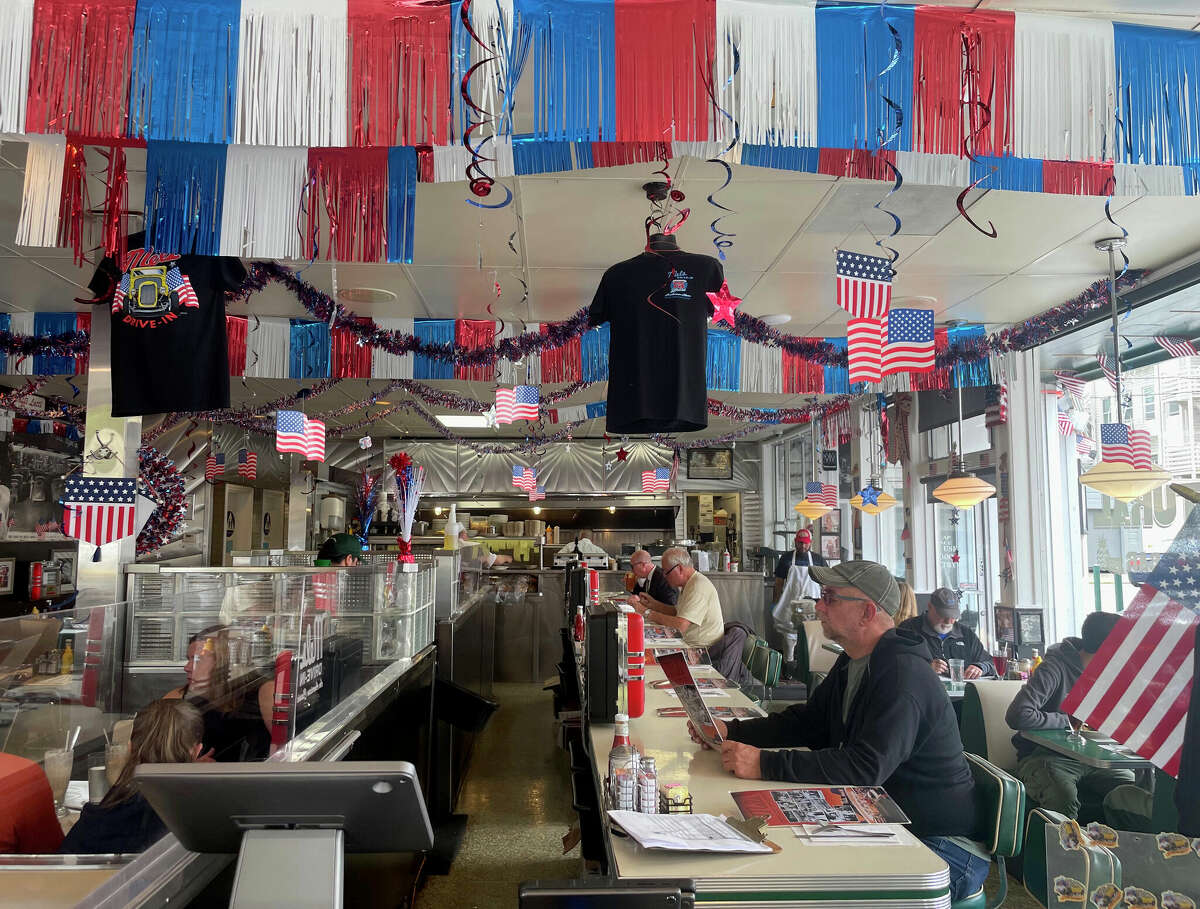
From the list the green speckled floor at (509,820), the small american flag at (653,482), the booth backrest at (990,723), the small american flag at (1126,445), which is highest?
the small american flag at (653,482)

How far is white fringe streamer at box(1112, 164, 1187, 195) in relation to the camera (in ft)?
10.9

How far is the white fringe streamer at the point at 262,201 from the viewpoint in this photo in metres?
3.01

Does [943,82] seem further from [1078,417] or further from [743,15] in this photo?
[1078,417]

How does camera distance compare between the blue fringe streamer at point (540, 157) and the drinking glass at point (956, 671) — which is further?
the drinking glass at point (956, 671)

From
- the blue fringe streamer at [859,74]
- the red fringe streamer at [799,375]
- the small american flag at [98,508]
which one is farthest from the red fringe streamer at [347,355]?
the blue fringe streamer at [859,74]

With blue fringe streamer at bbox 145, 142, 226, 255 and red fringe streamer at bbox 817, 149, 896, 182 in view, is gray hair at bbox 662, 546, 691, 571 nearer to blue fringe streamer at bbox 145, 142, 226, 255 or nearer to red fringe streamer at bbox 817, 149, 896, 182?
red fringe streamer at bbox 817, 149, 896, 182

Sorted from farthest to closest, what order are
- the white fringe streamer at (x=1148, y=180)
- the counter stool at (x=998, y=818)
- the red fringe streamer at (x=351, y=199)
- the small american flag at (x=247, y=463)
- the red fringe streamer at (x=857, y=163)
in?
the small american flag at (x=247, y=463)
the red fringe streamer at (x=857, y=163)
the white fringe streamer at (x=1148, y=180)
the red fringe streamer at (x=351, y=199)
the counter stool at (x=998, y=818)

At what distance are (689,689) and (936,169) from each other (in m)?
2.37

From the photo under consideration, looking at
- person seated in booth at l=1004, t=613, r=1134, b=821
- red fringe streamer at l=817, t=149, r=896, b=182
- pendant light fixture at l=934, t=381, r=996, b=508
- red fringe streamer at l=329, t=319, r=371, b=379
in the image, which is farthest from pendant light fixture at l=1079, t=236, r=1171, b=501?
red fringe streamer at l=329, t=319, r=371, b=379

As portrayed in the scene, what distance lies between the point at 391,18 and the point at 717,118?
1.03m

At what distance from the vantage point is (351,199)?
3.18 metres

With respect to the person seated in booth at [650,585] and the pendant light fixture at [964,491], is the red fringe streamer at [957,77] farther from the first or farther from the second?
the person seated in booth at [650,585]

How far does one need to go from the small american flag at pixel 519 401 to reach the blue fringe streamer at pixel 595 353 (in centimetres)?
58

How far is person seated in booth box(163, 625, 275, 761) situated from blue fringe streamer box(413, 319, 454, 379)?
16.8 ft
